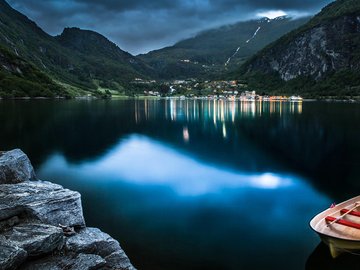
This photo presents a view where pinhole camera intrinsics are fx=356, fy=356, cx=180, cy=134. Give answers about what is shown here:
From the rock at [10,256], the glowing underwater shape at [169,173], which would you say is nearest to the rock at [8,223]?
the rock at [10,256]

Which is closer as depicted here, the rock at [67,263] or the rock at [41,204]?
the rock at [67,263]

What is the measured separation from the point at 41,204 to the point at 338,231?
43.4ft

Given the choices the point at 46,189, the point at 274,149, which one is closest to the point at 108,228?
the point at 46,189

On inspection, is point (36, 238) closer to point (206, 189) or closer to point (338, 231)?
point (338, 231)

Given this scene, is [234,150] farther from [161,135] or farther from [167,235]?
[167,235]

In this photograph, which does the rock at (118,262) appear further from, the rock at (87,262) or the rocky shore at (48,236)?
the rock at (87,262)

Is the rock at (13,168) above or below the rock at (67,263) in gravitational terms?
above

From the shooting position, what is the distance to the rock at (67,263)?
38.8ft

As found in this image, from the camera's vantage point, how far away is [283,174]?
3488cm

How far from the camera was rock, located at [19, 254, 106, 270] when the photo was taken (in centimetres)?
1183

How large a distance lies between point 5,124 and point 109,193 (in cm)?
5145

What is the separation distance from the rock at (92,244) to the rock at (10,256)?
7.10 feet

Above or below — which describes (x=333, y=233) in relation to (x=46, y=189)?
below

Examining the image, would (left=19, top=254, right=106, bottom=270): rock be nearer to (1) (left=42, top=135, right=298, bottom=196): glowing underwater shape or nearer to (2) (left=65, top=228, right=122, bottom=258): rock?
(2) (left=65, top=228, right=122, bottom=258): rock
